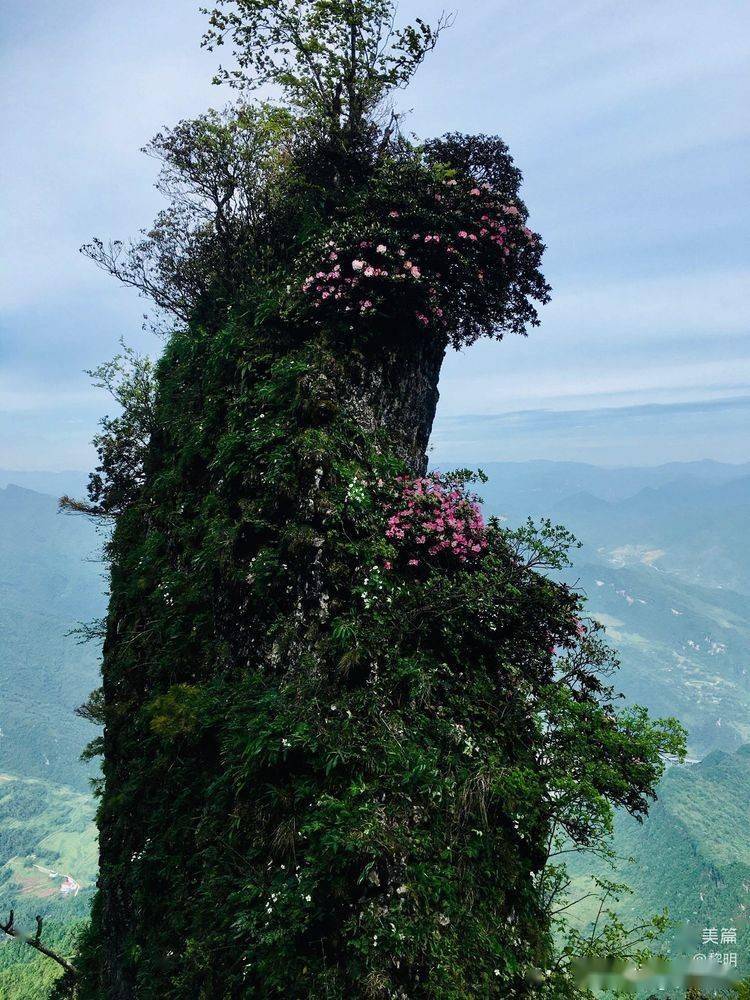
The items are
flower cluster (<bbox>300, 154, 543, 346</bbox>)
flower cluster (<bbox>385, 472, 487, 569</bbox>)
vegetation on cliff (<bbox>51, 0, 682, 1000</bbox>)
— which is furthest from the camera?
flower cluster (<bbox>300, 154, 543, 346</bbox>)

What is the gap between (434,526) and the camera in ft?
29.5

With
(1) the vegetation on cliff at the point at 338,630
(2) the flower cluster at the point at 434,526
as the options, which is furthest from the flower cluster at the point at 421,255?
(2) the flower cluster at the point at 434,526

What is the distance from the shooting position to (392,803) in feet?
20.1

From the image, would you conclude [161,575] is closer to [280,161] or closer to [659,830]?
[280,161]

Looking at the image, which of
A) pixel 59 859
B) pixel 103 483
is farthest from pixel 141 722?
pixel 59 859

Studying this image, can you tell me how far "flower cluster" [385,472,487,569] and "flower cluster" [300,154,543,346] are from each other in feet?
12.1

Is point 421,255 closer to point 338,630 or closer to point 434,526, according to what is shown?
point 434,526

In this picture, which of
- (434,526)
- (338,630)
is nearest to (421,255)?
(434,526)

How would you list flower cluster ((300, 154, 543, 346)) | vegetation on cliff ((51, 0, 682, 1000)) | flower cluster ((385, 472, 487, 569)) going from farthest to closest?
flower cluster ((300, 154, 543, 346)) < flower cluster ((385, 472, 487, 569)) < vegetation on cliff ((51, 0, 682, 1000))

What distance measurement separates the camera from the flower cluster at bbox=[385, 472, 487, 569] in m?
8.98

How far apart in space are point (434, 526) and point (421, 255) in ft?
18.6

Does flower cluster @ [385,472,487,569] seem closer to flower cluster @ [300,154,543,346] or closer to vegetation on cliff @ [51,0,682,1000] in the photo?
vegetation on cliff @ [51,0,682,1000]

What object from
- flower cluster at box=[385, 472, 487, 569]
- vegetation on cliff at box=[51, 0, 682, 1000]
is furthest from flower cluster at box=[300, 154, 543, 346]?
flower cluster at box=[385, 472, 487, 569]

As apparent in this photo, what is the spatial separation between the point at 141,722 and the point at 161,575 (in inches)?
113
